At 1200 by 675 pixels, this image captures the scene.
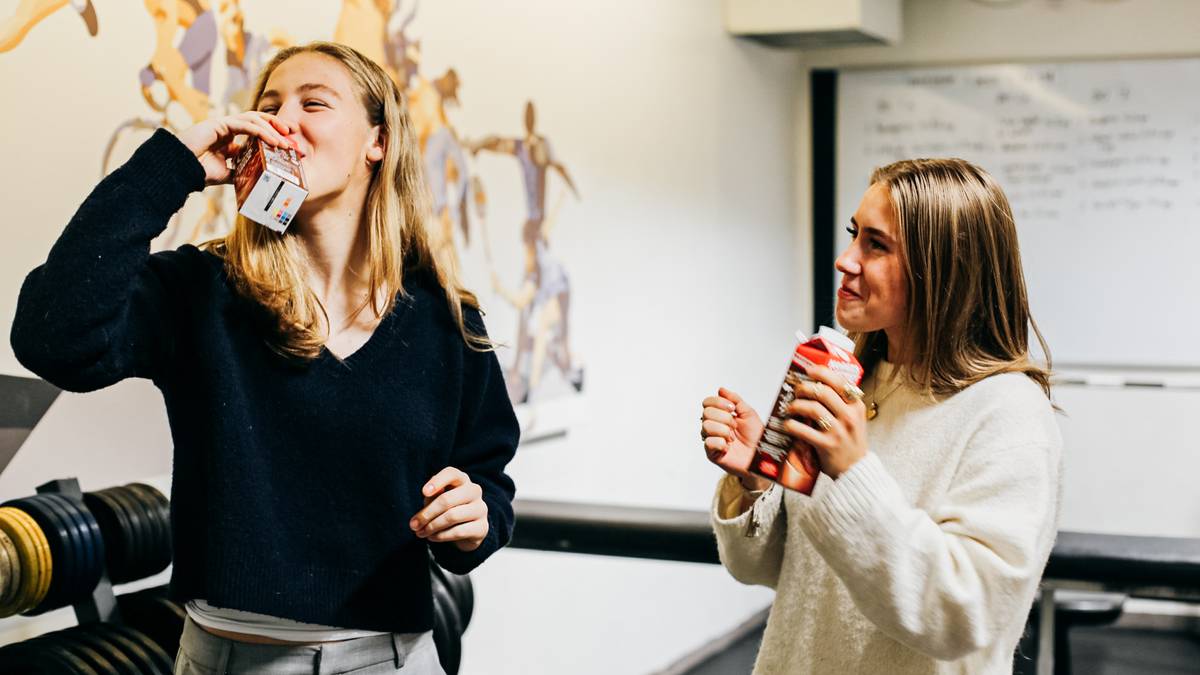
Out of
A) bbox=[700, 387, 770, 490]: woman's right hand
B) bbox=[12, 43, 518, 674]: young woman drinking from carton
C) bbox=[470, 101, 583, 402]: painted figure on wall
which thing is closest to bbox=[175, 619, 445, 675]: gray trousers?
bbox=[12, 43, 518, 674]: young woman drinking from carton

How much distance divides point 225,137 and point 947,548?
0.91m

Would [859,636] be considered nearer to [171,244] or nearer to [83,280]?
[83,280]

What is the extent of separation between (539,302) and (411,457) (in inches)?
77.4

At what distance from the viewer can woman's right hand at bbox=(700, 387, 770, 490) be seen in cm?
140

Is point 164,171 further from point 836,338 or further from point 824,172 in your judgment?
point 824,172

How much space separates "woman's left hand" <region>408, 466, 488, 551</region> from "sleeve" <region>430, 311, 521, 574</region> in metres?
0.06

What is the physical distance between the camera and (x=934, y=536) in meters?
1.27

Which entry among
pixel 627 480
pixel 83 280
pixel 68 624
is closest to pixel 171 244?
pixel 68 624

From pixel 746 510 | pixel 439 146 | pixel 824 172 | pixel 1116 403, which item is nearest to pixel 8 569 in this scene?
pixel 746 510

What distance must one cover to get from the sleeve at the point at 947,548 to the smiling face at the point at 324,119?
67 cm

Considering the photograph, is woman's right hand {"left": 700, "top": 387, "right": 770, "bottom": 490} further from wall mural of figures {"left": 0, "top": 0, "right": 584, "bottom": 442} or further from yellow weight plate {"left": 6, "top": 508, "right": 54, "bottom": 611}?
yellow weight plate {"left": 6, "top": 508, "right": 54, "bottom": 611}

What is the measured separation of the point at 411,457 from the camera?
135cm

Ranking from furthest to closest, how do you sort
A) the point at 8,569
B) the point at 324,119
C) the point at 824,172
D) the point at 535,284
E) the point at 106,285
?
the point at 824,172 < the point at 535,284 < the point at 8,569 < the point at 324,119 < the point at 106,285

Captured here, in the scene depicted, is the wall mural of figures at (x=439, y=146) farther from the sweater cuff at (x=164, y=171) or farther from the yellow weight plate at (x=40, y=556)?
the yellow weight plate at (x=40, y=556)
